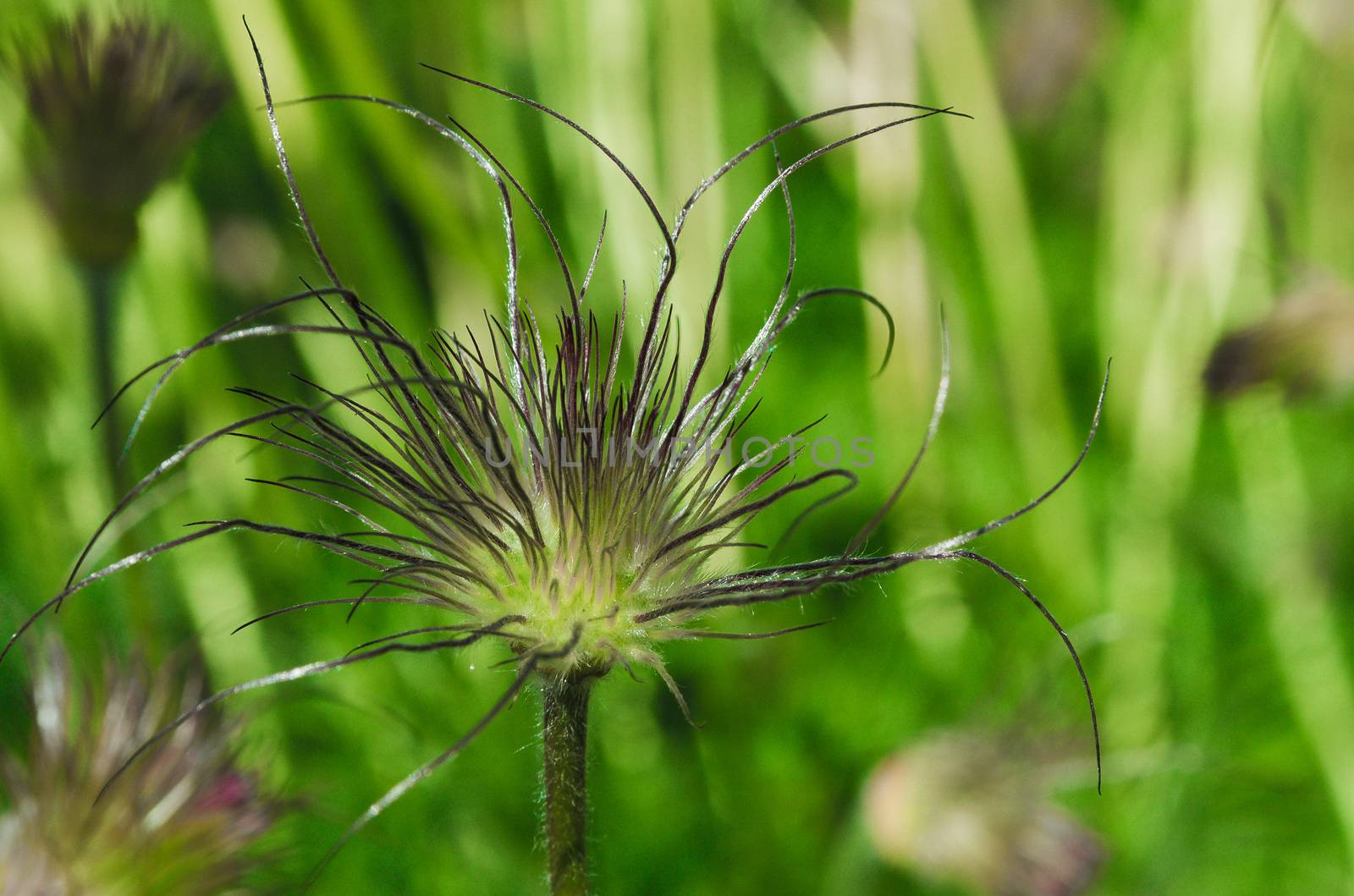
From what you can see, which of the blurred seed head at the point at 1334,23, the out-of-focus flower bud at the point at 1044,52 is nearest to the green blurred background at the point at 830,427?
the blurred seed head at the point at 1334,23

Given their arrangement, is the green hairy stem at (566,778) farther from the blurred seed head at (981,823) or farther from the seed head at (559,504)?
the blurred seed head at (981,823)

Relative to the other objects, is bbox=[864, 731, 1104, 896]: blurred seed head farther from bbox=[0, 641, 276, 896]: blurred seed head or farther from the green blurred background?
bbox=[0, 641, 276, 896]: blurred seed head

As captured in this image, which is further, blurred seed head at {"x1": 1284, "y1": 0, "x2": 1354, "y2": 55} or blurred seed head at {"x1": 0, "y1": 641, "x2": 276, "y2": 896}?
blurred seed head at {"x1": 1284, "y1": 0, "x2": 1354, "y2": 55}

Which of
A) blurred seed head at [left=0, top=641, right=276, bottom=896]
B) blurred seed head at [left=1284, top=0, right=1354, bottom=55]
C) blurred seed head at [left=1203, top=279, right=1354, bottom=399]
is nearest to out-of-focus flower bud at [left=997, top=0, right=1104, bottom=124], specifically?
blurred seed head at [left=1284, top=0, right=1354, bottom=55]

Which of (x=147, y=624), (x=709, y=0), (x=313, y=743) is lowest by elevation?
(x=313, y=743)

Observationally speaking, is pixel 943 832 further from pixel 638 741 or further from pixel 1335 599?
pixel 1335 599

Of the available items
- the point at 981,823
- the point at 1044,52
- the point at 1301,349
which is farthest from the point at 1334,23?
the point at 981,823

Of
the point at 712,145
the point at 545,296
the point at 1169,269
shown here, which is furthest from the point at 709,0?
the point at 1169,269
